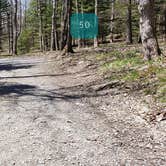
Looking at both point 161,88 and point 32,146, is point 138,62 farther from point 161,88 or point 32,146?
point 32,146

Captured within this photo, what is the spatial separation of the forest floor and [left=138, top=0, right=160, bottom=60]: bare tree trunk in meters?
1.33

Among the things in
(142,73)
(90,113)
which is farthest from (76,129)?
(142,73)

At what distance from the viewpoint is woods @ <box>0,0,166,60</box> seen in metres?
12.6

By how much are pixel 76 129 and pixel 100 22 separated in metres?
38.6

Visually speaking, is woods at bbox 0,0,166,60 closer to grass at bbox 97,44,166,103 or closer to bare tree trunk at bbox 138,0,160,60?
bare tree trunk at bbox 138,0,160,60

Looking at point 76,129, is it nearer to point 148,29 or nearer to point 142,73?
point 142,73

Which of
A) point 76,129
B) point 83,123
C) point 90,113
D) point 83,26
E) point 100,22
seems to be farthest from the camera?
point 100,22

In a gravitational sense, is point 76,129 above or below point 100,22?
below

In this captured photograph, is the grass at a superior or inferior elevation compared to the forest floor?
superior

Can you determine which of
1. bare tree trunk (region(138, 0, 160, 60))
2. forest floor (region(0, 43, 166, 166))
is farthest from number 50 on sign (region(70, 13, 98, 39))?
forest floor (region(0, 43, 166, 166))

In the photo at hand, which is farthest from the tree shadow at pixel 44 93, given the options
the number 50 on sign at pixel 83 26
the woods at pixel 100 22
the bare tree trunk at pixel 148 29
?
the number 50 on sign at pixel 83 26

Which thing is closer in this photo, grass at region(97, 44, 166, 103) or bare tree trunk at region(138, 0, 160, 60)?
grass at region(97, 44, 166, 103)

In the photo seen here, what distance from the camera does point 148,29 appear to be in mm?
12469

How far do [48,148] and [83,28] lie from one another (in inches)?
1030
